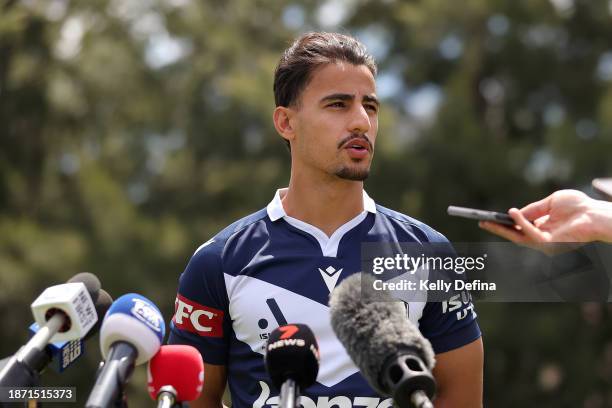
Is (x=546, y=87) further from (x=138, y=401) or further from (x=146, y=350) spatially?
(x=146, y=350)

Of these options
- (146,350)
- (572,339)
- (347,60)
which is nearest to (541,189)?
(572,339)

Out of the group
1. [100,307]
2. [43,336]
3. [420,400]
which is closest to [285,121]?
[100,307]

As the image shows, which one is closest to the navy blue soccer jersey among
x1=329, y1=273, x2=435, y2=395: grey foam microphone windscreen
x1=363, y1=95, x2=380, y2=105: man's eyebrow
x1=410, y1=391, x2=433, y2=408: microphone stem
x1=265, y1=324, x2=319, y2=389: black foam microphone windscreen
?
x1=363, y1=95, x2=380, y2=105: man's eyebrow

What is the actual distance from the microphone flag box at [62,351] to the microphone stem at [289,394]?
29.3 inches

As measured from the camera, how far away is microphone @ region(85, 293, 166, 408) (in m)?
2.71

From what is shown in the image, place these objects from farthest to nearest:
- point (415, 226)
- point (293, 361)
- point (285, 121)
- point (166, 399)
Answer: point (285, 121) → point (415, 226) → point (166, 399) → point (293, 361)

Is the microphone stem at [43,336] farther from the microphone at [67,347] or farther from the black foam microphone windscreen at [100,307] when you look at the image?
the black foam microphone windscreen at [100,307]

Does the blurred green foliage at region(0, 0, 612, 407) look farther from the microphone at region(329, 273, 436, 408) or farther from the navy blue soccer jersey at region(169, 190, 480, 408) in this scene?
the microphone at region(329, 273, 436, 408)

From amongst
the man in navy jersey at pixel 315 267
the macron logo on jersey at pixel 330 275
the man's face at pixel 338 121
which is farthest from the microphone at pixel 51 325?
the man's face at pixel 338 121

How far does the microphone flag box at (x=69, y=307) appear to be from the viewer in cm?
283

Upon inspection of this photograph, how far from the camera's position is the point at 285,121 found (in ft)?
13.7

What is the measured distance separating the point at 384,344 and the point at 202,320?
1369 mm

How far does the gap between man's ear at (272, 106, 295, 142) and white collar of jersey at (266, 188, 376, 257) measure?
30 cm

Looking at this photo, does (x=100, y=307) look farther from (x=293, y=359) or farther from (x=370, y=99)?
(x=370, y=99)
